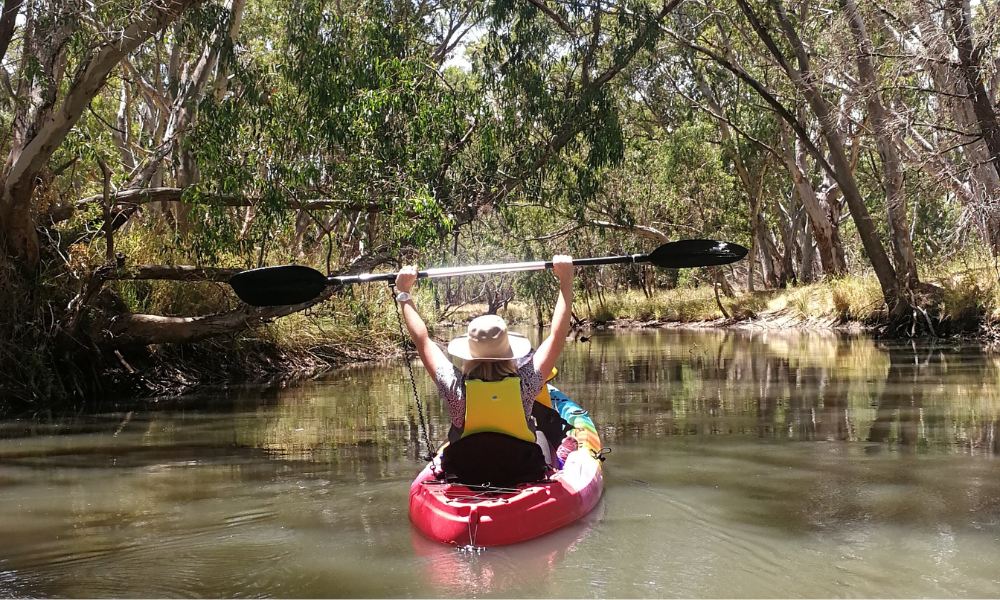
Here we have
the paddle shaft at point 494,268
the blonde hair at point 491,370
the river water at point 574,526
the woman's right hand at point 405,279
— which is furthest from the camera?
the paddle shaft at point 494,268

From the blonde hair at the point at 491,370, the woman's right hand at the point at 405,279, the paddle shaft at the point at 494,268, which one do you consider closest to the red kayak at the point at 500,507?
the blonde hair at the point at 491,370

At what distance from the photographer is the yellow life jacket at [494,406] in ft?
16.7

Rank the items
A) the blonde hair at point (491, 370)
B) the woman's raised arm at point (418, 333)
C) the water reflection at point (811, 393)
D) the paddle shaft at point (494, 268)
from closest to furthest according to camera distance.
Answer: the blonde hair at point (491, 370)
the woman's raised arm at point (418, 333)
the paddle shaft at point (494, 268)
the water reflection at point (811, 393)

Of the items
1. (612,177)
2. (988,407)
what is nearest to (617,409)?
(988,407)

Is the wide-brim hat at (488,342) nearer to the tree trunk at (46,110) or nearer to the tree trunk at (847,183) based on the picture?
the tree trunk at (46,110)

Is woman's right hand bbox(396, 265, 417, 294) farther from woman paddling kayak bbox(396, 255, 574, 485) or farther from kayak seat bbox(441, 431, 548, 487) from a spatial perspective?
kayak seat bbox(441, 431, 548, 487)

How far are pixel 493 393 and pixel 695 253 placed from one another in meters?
2.44

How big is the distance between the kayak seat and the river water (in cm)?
46

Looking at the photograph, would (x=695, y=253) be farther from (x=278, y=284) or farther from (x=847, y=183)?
(x=847, y=183)

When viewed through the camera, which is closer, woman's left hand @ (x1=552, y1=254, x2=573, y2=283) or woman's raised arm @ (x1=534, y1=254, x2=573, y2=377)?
woman's raised arm @ (x1=534, y1=254, x2=573, y2=377)

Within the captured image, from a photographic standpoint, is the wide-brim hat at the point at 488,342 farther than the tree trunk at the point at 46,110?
No

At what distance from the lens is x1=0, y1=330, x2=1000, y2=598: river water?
4.29m

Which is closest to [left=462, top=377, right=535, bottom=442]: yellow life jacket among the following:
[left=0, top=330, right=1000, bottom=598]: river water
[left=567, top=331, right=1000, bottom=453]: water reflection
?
[left=0, top=330, right=1000, bottom=598]: river water

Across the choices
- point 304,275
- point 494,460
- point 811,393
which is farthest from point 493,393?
point 811,393
